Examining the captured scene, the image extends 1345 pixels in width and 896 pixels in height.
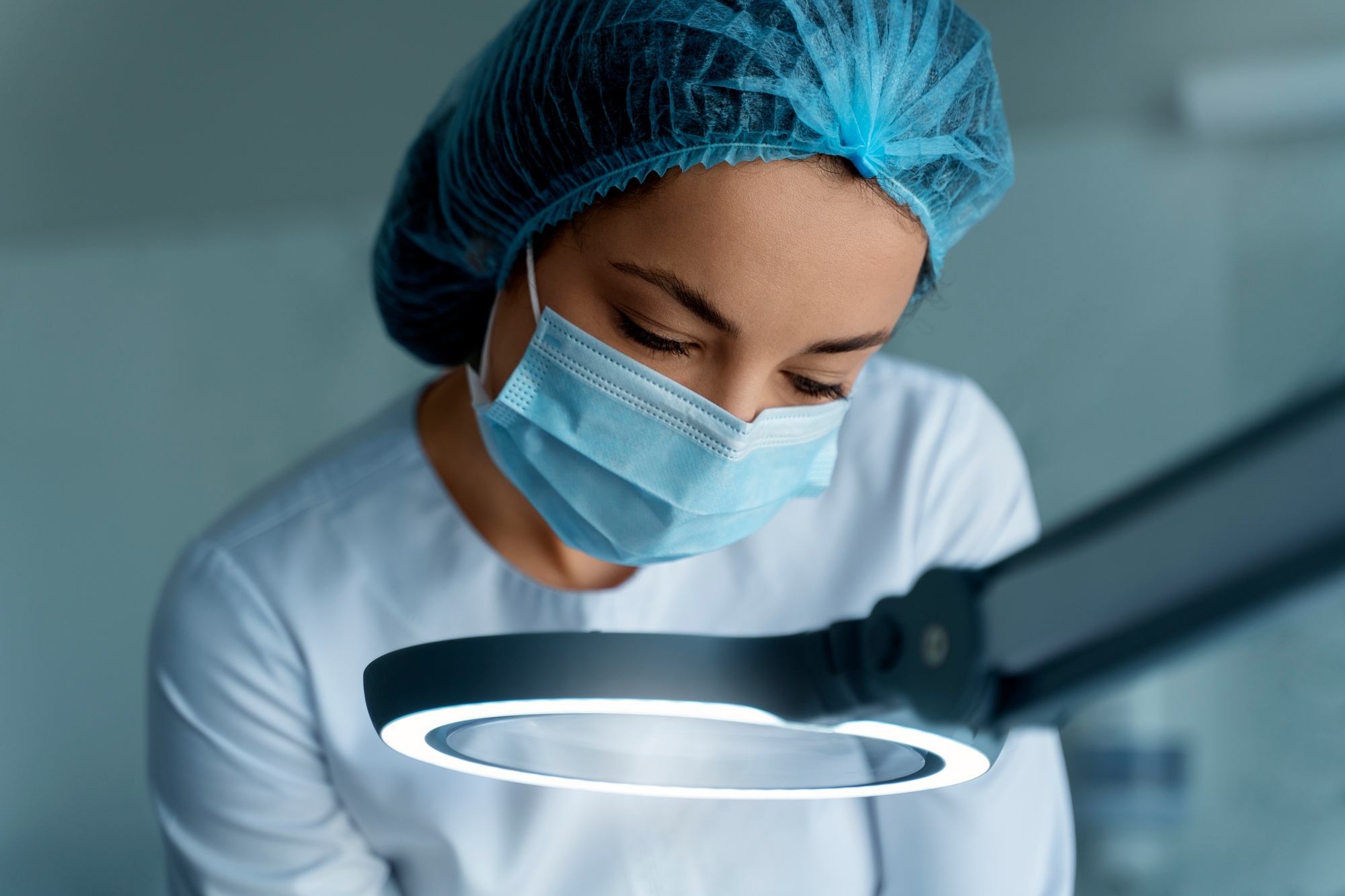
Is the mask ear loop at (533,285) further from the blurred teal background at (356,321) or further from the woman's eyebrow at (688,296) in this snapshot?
the blurred teal background at (356,321)

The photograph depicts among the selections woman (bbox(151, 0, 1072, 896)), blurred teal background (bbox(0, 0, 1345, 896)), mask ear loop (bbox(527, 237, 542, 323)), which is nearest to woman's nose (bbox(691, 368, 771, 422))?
woman (bbox(151, 0, 1072, 896))

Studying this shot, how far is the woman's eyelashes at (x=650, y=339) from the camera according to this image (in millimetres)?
837

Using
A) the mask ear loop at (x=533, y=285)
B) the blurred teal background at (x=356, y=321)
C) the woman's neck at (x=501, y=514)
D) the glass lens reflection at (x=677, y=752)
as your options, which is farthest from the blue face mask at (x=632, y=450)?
the blurred teal background at (x=356, y=321)

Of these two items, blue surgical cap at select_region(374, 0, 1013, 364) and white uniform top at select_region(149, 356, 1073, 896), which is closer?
blue surgical cap at select_region(374, 0, 1013, 364)

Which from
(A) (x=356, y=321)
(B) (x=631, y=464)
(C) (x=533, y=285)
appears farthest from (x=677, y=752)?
(A) (x=356, y=321)

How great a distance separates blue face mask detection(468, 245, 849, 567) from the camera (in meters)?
Answer: 0.86

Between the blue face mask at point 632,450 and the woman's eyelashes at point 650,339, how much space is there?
17mm

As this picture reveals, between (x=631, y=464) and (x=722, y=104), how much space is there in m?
0.29

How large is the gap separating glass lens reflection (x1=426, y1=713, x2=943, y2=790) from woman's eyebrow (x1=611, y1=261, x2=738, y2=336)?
1.03ft

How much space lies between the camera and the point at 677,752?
0.64 metres

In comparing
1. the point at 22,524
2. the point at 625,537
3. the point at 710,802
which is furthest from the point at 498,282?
the point at 22,524

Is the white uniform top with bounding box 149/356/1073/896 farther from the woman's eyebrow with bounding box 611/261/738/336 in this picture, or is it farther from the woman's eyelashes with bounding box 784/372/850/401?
the woman's eyebrow with bounding box 611/261/738/336

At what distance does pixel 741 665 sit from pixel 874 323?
0.46 m

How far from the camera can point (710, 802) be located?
3.54 feet
